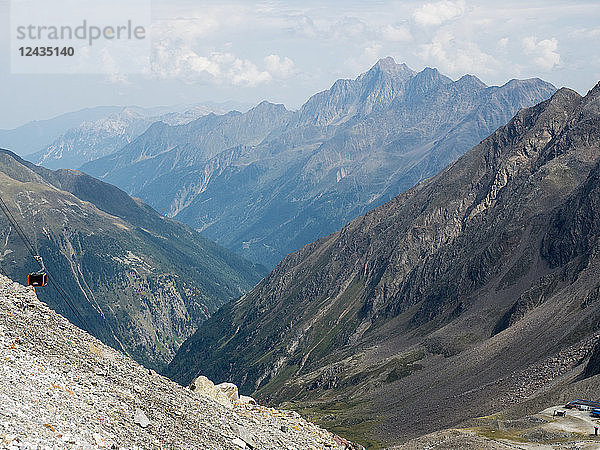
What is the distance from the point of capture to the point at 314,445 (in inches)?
2313

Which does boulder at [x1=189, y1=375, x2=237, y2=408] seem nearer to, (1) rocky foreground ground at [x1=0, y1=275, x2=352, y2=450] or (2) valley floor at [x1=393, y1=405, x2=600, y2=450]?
(1) rocky foreground ground at [x1=0, y1=275, x2=352, y2=450]

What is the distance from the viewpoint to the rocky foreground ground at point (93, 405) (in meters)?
40.2

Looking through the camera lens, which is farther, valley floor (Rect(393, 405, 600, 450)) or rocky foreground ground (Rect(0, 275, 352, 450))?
valley floor (Rect(393, 405, 600, 450))

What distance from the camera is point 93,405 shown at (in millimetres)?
45344

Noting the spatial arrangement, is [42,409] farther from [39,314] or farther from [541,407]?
[541,407]

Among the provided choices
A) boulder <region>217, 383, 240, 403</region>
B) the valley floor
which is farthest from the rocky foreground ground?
the valley floor

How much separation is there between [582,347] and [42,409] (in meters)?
173

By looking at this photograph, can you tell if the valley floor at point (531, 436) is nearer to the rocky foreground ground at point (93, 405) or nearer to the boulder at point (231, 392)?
the boulder at point (231, 392)

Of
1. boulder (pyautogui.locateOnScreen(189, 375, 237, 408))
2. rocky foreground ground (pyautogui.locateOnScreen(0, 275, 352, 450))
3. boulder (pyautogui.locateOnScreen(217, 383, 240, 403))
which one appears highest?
rocky foreground ground (pyautogui.locateOnScreen(0, 275, 352, 450))

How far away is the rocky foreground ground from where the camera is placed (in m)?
40.2

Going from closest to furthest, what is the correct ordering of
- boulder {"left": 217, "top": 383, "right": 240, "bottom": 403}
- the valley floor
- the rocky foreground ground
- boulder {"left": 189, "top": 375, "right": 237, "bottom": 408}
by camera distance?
the rocky foreground ground
boulder {"left": 189, "top": 375, "right": 237, "bottom": 408}
boulder {"left": 217, "top": 383, "right": 240, "bottom": 403}
the valley floor

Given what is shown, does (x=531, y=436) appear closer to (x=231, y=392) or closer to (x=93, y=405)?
(x=231, y=392)

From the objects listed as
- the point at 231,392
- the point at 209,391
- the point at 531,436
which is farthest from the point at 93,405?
the point at 531,436

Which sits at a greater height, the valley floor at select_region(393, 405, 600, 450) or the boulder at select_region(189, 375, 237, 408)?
the boulder at select_region(189, 375, 237, 408)
